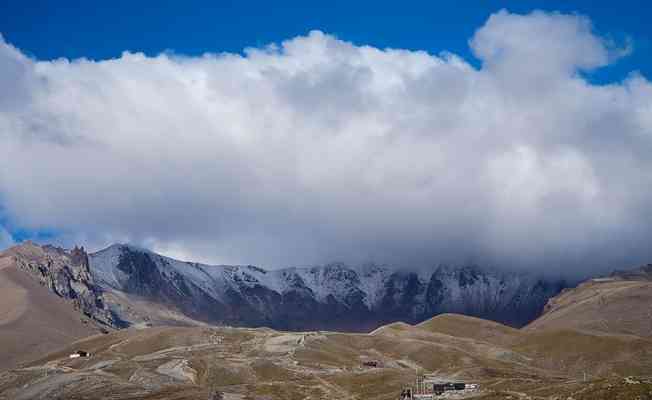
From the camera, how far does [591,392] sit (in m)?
159

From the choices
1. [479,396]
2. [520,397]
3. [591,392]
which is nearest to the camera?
[591,392]

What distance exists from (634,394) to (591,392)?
50.1ft

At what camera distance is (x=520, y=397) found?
178 meters

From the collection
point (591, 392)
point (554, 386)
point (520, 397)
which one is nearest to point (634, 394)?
point (591, 392)

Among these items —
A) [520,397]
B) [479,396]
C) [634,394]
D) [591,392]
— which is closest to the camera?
[634,394]

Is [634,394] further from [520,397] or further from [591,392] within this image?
[520,397]

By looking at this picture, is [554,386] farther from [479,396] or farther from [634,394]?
[634,394]

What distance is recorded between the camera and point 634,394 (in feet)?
472

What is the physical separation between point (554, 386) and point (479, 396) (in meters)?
18.0

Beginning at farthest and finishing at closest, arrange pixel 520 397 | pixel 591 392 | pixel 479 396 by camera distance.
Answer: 1. pixel 479 396
2. pixel 520 397
3. pixel 591 392

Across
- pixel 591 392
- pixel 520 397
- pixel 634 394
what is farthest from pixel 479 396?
pixel 634 394

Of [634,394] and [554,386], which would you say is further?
[554,386]

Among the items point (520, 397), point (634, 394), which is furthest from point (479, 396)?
point (634, 394)

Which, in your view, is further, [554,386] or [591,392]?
[554,386]
